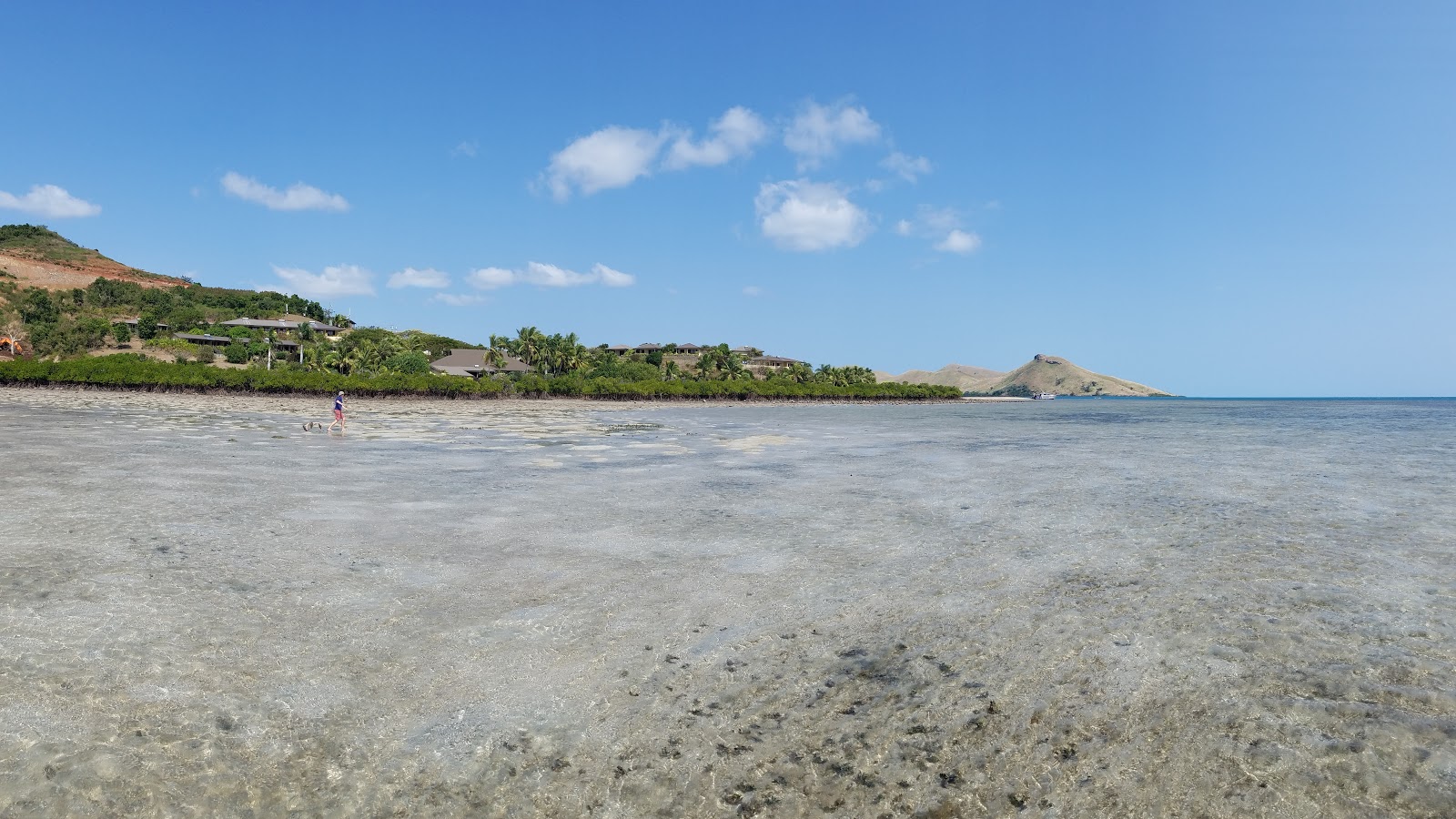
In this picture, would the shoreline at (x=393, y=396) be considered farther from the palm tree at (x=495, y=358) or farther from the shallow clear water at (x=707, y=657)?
the shallow clear water at (x=707, y=657)

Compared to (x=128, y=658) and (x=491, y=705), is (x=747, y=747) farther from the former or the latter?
(x=128, y=658)

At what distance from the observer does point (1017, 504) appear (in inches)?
579

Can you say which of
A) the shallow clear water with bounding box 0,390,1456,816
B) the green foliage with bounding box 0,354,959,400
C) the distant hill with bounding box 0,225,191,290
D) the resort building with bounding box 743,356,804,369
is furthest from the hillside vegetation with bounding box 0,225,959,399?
the shallow clear water with bounding box 0,390,1456,816

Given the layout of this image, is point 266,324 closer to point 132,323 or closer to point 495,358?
point 132,323

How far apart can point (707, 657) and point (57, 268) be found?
221191 mm

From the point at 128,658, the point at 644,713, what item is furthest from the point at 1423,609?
the point at 128,658

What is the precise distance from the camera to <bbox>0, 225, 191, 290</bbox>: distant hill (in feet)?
497

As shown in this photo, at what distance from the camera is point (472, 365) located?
133875mm

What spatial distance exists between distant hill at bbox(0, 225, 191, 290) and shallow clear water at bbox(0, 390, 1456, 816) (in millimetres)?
188506

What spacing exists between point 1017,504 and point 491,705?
39.5ft

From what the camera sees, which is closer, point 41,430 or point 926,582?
point 926,582

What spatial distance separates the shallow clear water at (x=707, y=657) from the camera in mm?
4219

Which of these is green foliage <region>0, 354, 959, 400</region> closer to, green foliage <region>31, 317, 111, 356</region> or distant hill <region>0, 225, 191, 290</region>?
green foliage <region>31, 317, 111, 356</region>

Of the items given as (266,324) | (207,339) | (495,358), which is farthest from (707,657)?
(266,324)
